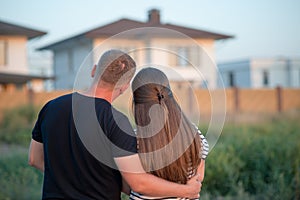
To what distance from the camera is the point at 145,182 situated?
237cm

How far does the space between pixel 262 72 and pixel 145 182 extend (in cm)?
4798

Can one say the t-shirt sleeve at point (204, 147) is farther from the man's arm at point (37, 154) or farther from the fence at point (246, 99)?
the fence at point (246, 99)

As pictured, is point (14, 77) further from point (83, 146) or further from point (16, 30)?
point (83, 146)

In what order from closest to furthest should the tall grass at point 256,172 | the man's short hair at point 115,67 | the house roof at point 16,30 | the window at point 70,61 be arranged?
the man's short hair at point 115,67, the tall grass at point 256,172, the house roof at point 16,30, the window at point 70,61

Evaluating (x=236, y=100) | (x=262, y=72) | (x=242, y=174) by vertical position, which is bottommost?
(x=242, y=174)

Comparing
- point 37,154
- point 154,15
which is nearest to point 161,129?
point 37,154

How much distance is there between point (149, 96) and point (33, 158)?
0.81 metres

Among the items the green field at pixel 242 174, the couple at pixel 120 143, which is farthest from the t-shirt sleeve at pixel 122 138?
the green field at pixel 242 174

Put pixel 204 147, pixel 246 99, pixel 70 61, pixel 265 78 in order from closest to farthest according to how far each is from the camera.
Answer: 1. pixel 204 147
2. pixel 246 99
3. pixel 70 61
4. pixel 265 78

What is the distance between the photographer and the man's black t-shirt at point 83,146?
2344 millimetres

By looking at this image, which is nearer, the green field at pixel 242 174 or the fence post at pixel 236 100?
the green field at pixel 242 174

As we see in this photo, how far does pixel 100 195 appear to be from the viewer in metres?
2.46

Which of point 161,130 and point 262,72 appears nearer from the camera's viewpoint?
point 161,130

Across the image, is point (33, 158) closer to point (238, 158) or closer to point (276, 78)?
point (238, 158)
